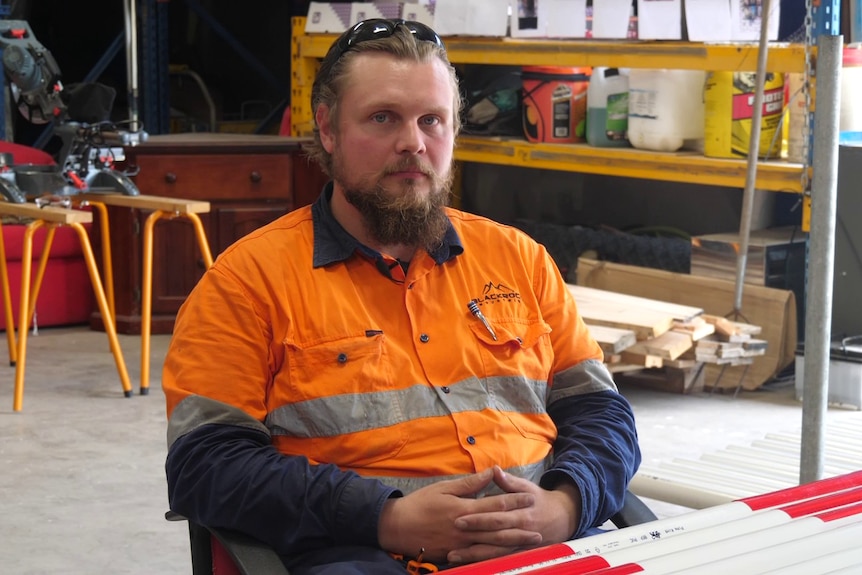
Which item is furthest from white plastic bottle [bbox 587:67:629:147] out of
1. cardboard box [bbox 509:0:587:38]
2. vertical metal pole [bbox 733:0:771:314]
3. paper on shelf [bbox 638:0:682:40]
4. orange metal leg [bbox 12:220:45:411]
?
orange metal leg [bbox 12:220:45:411]

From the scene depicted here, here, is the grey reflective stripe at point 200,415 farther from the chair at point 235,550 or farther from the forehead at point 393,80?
the forehead at point 393,80

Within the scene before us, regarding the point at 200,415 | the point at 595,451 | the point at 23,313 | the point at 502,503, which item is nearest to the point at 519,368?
the point at 595,451

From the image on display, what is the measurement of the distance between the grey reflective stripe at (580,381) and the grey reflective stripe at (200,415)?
0.54 meters

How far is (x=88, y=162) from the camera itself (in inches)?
188

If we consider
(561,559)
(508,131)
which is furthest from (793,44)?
(561,559)

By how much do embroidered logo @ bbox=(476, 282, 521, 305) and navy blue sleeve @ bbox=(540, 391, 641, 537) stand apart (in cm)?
20

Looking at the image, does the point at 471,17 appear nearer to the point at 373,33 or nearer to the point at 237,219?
the point at 237,219

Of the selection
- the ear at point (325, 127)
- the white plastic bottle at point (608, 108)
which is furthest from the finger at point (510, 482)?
the white plastic bottle at point (608, 108)

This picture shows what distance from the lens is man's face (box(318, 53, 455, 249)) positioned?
1.94 metres

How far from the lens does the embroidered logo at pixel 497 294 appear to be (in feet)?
6.51

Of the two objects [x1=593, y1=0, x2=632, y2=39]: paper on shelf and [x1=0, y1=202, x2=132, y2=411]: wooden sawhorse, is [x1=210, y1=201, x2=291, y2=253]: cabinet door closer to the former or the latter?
[x1=0, y1=202, x2=132, y2=411]: wooden sawhorse

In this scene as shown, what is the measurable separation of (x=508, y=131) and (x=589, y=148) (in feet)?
2.04

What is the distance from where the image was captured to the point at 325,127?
6.82 ft

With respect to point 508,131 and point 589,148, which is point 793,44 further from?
point 508,131
